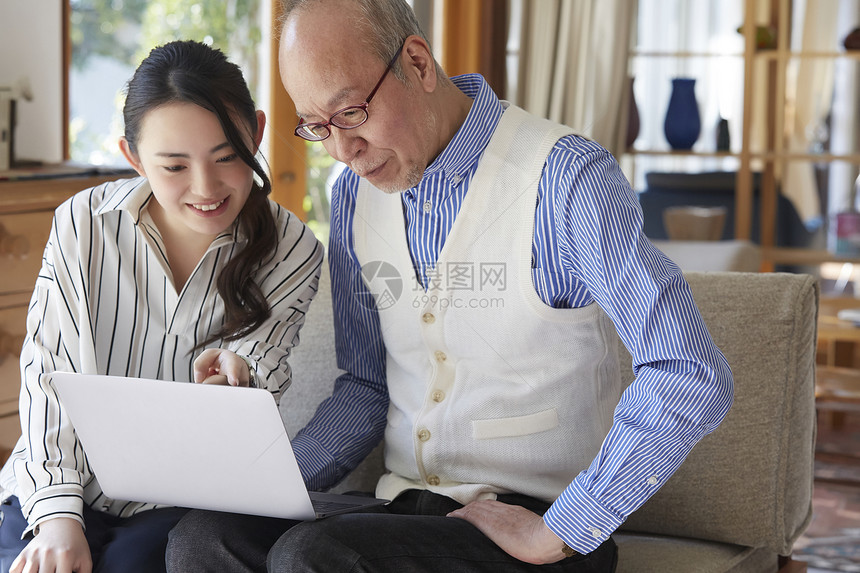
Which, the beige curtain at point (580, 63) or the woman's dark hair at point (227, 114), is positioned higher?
the beige curtain at point (580, 63)

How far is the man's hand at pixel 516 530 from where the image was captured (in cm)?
117

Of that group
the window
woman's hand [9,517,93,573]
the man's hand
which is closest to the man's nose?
the man's hand

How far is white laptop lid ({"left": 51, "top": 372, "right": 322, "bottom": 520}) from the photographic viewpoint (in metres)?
1.11

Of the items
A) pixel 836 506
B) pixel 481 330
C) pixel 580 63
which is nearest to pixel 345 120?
pixel 481 330

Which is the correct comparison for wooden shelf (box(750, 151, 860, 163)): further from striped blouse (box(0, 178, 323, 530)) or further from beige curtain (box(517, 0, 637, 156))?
striped blouse (box(0, 178, 323, 530))

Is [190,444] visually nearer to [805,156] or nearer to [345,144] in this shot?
[345,144]

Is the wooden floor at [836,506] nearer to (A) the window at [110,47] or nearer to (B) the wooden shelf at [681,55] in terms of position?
(B) the wooden shelf at [681,55]

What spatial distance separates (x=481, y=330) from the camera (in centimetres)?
136

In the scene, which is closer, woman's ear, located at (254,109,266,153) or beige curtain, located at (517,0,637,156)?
woman's ear, located at (254,109,266,153)

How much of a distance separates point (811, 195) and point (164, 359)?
400 cm

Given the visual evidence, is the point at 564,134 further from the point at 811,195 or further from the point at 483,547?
the point at 811,195

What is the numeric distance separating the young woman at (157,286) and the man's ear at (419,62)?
0.81ft

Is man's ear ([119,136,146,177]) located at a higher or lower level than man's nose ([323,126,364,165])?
lower

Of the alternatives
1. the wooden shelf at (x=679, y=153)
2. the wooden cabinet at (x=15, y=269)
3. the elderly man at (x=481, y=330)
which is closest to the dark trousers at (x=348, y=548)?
the elderly man at (x=481, y=330)
